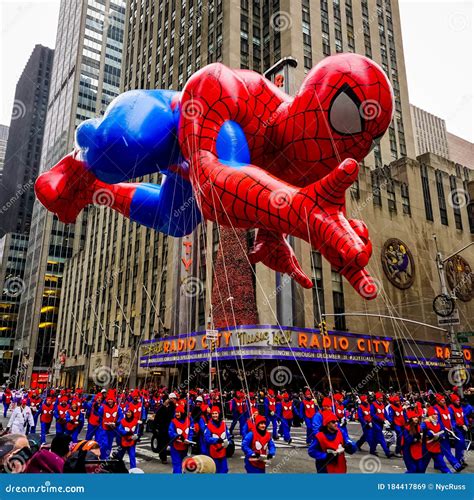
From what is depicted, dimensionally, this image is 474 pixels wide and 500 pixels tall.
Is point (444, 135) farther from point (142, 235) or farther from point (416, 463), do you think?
point (416, 463)

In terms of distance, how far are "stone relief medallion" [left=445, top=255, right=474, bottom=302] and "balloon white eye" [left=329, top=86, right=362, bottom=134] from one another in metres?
37.9

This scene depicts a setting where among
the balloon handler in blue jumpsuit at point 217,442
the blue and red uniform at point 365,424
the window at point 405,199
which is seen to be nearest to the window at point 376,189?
the window at point 405,199

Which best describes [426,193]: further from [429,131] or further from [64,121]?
[429,131]

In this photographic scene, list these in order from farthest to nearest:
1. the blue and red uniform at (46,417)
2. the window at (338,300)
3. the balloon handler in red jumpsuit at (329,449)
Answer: the window at (338,300) < the blue and red uniform at (46,417) < the balloon handler in red jumpsuit at (329,449)

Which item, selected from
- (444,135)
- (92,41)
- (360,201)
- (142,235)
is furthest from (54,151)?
(444,135)

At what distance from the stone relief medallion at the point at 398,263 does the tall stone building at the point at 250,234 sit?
0.18 meters

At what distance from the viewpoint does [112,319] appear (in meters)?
55.5

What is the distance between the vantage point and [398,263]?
133 feet

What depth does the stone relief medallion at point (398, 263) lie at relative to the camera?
39688 millimetres

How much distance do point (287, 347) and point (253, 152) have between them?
898 inches

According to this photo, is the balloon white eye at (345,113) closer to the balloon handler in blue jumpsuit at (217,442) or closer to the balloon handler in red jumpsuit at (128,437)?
the balloon handler in blue jumpsuit at (217,442)

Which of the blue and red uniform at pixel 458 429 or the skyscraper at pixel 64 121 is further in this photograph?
the skyscraper at pixel 64 121

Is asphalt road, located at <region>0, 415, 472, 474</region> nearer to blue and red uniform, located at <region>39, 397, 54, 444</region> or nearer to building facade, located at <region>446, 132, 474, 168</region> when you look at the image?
blue and red uniform, located at <region>39, 397, 54, 444</region>

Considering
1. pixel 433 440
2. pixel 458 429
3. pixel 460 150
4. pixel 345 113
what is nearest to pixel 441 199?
pixel 458 429
